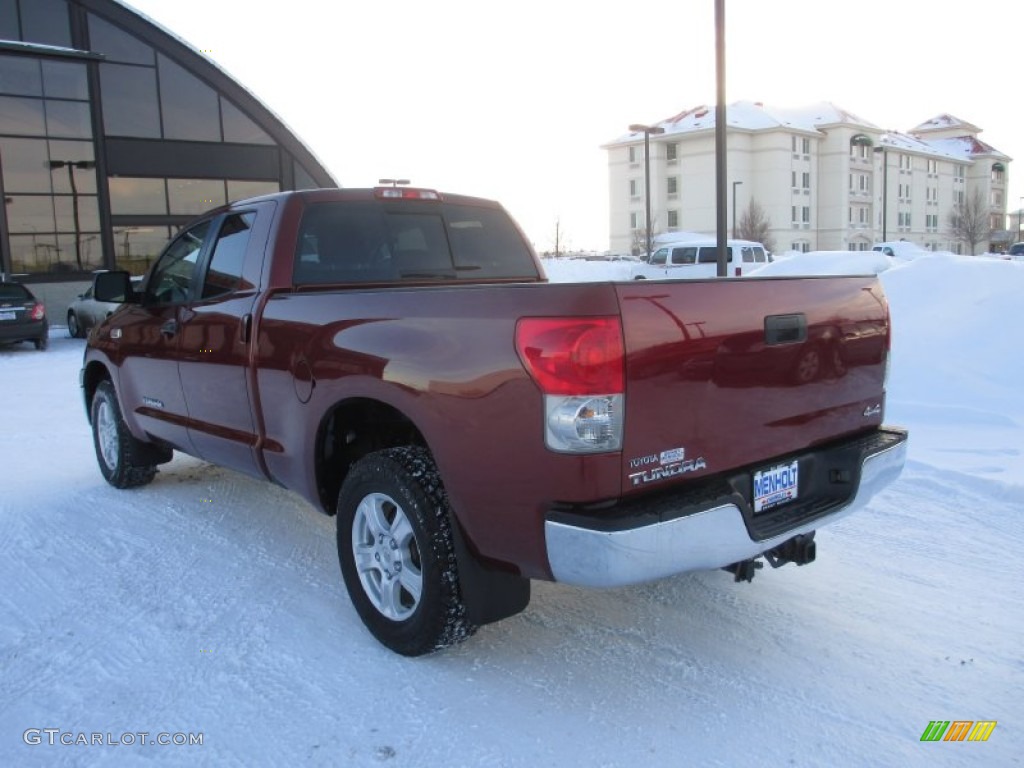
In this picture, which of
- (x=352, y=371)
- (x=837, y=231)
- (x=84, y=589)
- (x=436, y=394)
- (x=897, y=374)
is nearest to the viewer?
(x=436, y=394)

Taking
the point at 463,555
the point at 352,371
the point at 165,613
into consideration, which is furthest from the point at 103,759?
the point at 352,371

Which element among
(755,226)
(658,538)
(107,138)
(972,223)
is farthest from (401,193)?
(972,223)

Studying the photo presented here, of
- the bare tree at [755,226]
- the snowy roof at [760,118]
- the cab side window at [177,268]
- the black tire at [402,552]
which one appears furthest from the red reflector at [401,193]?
the snowy roof at [760,118]

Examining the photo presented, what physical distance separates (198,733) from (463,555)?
1.08 m

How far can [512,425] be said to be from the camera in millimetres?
2662

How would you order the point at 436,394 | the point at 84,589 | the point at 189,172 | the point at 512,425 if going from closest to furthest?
the point at 512,425
the point at 436,394
the point at 84,589
the point at 189,172

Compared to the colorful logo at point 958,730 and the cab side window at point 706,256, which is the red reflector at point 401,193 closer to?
the colorful logo at point 958,730

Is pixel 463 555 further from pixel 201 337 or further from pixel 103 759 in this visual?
pixel 201 337

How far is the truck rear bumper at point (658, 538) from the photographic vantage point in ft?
8.27

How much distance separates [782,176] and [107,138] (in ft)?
198

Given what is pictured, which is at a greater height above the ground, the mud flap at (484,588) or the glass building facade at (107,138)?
the glass building facade at (107,138)

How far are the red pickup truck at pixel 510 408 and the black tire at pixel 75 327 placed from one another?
673 inches

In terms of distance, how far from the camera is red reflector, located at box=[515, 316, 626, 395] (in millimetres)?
2529

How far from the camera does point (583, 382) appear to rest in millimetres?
2533
